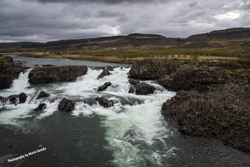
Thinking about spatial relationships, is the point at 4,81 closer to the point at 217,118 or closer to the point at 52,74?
the point at 52,74

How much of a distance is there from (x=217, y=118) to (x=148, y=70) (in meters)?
25.0

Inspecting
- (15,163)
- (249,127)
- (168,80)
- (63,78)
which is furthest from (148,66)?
(15,163)

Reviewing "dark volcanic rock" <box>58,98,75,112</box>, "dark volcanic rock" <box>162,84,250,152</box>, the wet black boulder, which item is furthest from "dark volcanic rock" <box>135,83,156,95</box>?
the wet black boulder

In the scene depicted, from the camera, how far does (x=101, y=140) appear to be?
48.6ft

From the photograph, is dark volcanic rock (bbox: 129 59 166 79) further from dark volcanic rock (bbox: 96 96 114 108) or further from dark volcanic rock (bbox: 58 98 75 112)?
dark volcanic rock (bbox: 58 98 75 112)

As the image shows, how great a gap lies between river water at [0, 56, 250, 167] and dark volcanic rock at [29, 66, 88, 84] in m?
14.0

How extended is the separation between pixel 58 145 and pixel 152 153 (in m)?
8.53

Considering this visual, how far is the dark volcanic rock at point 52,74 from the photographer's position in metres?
35.8

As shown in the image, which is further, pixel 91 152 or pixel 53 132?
pixel 53 132

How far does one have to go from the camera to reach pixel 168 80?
3162 centimetres

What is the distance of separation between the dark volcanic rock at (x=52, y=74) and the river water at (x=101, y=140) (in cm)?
1396

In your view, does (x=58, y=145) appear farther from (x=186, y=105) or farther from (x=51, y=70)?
(x=51, y=70)

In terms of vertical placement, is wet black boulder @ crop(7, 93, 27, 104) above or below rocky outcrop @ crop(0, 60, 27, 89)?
below

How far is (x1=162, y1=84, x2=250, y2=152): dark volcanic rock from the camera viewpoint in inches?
530
